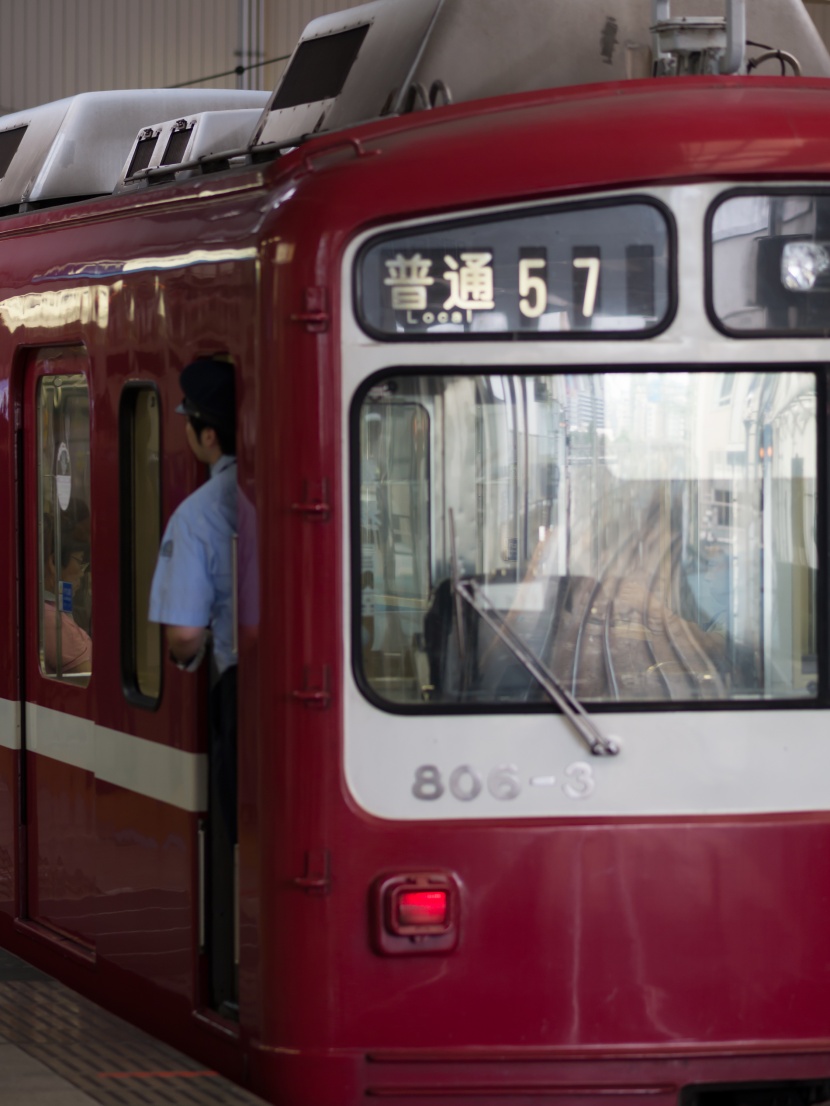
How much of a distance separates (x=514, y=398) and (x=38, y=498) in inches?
81.9

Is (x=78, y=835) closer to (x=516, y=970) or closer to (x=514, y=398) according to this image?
(x=516, y=970)

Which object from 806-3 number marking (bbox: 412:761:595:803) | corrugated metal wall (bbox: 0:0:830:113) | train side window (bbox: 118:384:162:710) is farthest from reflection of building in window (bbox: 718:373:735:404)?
corrugated metal wall (bbox: 0:0:830:113)

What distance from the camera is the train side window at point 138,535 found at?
4691 millimetres

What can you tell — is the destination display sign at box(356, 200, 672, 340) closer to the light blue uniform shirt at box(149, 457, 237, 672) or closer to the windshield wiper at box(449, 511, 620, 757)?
the windshield wiper at box(449, 511, 620, 757)

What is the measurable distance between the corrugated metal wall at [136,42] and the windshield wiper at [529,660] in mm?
10875

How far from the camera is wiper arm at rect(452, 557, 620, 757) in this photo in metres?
3.87

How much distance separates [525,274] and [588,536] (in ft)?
1.90

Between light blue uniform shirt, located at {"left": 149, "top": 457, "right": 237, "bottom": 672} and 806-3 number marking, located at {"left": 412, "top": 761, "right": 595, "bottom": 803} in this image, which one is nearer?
806-3 number marking, located at {"left": 412, "top": 761, "right": 595, "bottom": 803}

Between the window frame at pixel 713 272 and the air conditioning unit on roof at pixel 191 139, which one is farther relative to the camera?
the air conditioning unit on roof at pixel 191 139

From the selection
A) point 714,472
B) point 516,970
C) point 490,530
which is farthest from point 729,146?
point 516,970

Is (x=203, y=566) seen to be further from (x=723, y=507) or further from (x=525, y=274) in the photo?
(x=723, y=507)

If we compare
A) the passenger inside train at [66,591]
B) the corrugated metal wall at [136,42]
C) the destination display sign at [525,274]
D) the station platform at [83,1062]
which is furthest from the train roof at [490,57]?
the corrugated metal wall at [136,42]

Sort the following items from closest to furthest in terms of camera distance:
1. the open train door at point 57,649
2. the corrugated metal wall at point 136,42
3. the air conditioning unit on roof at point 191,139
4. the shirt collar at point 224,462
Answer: the shirt collar at point 224,462, the open train door at point 57,649, the air conditioning unit on roof at point 191,139, the corrugated metal wall at point 136,42

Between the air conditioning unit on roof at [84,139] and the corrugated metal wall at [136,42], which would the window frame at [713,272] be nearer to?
the air conditioning unit on roof at [84,139]
